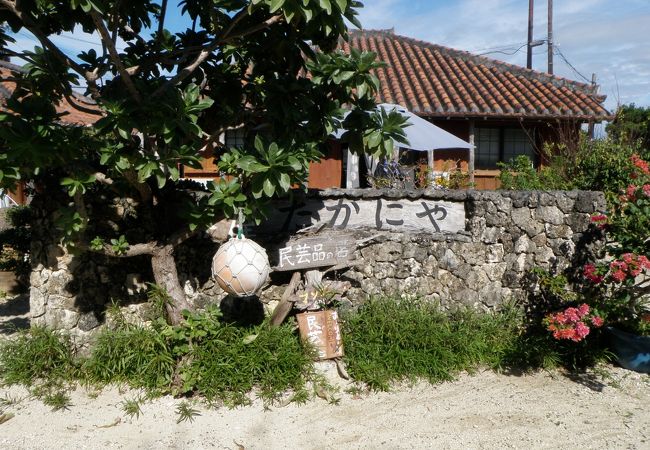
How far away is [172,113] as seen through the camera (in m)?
4.08

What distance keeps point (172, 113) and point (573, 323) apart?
387 cm

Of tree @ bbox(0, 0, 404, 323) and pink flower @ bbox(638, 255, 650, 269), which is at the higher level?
tree @ bbox(0, 0, 404, 323)

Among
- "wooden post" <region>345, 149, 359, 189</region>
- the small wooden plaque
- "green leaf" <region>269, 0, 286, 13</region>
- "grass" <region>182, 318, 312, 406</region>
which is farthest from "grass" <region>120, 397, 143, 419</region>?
"wooden post" <region>345, 149, 359, 189</region>

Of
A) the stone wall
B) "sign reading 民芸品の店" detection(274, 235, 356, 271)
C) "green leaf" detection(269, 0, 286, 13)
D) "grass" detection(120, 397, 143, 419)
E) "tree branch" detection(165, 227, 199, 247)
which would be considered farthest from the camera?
the stone wall

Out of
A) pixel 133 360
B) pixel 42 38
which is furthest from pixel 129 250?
pixel 42 38

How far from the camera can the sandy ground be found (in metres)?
4.06

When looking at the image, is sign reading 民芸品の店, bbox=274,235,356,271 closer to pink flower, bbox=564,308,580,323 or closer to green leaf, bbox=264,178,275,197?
green leaf, bbox=264,178,275,197

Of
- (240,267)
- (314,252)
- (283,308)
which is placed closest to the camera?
(240,267)

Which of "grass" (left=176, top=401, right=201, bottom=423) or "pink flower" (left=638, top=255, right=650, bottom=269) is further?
"pink flower" (left=638, top=255, right=650, bottom=269)

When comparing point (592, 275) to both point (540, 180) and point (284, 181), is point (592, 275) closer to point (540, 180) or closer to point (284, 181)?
point (540, 180)

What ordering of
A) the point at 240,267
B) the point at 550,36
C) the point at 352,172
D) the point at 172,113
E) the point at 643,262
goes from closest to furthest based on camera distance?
the point at 172,113 → the point at 240,267 → the point at 643,262 → the point at 352,172 → the point at 550,36

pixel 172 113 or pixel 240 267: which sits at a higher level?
pixel 172 113

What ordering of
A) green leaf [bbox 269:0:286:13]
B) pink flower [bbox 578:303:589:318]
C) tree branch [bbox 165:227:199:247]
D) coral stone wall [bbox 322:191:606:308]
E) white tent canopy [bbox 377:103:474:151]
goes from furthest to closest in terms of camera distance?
1. white tent canopy [bbox 377:103:474:151]
2. coral stone wall [bbox 322:191:606:308]
3. tree branch [bbox 165:227:199:247]
4. pink flower [bbox 578:303:589:318]
5. green leaf [bbox 269:0:286:13]

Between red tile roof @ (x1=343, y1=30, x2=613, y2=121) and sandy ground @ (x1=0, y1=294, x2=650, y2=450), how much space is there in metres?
7.24
